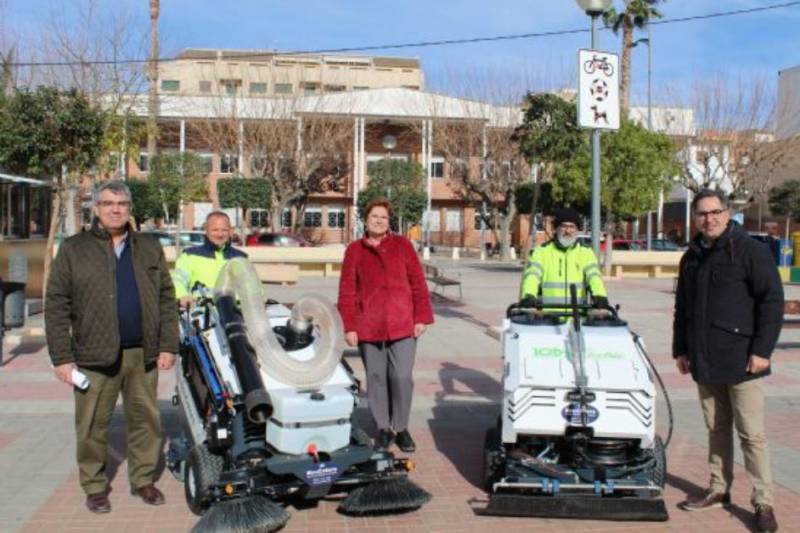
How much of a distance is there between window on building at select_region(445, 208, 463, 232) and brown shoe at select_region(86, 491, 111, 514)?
49324 millimetres

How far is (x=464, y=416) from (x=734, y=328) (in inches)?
128

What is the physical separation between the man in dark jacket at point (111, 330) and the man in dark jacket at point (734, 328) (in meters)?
3.14

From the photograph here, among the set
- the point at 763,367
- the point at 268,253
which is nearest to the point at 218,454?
the point at 763,367

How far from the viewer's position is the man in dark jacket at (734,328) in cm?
459

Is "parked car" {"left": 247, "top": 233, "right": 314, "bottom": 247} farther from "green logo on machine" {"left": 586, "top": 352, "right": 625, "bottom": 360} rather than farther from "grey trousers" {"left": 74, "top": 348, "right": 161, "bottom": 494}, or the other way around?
"green logo on machine" {"left": 586, "top": 352, "right": 625, "bottom": 360}

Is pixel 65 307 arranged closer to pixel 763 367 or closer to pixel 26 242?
pixel 763 367

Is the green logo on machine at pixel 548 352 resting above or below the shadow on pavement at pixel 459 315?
above

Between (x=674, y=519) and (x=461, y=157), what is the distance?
37665 mm

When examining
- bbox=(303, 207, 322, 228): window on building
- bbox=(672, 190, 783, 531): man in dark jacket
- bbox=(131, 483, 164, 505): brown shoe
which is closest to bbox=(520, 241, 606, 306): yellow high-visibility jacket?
bbox=(672, 190, 783, 531): man in dark jacket

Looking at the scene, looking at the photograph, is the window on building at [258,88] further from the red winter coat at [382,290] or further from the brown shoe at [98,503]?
the brown shoe at [98,503]

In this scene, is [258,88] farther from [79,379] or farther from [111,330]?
[79,379]

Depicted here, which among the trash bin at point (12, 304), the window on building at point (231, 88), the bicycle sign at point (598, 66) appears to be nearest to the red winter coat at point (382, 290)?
the bicycle sign at point (598, 66)

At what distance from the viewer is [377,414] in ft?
19.7

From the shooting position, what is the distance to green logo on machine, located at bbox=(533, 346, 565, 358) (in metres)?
4.75
